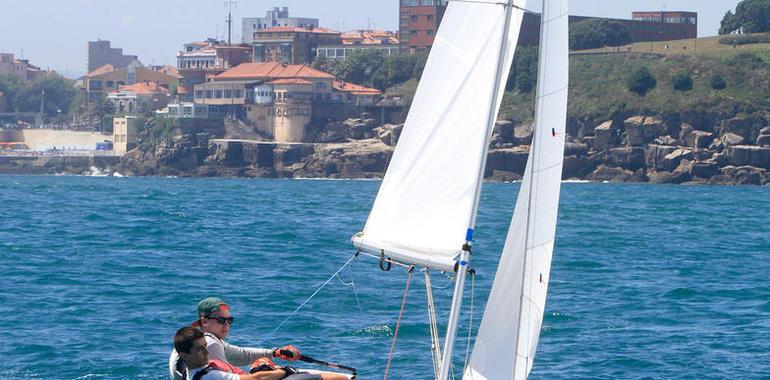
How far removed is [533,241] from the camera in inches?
470

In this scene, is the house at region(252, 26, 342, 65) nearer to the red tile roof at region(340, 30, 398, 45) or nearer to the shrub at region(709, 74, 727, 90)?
the red tile roof at region(340, 30, 398, 45)

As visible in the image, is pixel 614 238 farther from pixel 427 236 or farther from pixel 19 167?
pixel 19 167

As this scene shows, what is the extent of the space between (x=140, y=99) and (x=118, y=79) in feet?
106

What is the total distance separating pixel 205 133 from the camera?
13838 centimetres

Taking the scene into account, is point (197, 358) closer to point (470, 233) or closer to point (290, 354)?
point (290, 354)

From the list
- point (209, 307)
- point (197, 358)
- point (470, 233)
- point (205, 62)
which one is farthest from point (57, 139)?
point (197, 358)

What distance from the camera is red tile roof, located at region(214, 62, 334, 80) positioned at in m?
141

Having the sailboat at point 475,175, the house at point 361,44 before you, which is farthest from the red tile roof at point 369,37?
the sailboat at point 475,175

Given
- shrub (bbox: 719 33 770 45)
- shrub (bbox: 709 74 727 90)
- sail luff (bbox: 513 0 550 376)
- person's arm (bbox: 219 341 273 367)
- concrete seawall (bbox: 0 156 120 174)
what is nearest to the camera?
person's arm (bbox: 219 341 273 367)

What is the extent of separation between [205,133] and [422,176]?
127830 mm

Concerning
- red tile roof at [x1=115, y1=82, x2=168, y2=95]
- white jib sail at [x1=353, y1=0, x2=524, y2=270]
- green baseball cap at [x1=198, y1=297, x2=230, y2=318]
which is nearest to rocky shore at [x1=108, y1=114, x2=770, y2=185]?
red tile roof at [x1=115, y1=82, x2=168, y2=95]

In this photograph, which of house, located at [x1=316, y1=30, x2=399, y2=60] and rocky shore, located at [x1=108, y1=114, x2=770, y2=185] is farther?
house, located at [x1=316, y1=30, x2=399, y2=60]

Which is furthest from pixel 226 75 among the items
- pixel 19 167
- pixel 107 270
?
pixel 107 270

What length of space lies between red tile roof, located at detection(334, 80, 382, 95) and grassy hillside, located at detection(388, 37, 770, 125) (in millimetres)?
2498
